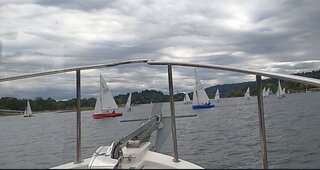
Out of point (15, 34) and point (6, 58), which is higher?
point (15, 34)

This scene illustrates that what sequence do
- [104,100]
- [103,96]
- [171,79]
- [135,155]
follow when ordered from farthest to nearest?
[104,100] < [103,96] < [171,79] < [135,155]

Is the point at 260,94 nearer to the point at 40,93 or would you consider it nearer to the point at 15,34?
the point at 40,93

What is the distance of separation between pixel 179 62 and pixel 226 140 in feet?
33.0

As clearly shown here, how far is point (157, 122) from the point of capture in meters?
2.86

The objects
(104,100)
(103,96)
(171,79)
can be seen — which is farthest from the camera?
(104,100)

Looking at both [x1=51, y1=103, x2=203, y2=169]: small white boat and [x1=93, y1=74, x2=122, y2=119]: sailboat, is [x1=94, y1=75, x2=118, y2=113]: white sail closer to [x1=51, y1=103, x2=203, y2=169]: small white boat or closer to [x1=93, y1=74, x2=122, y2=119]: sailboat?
[x1=93, y1=74, x2=122, y2=119]: sailboat

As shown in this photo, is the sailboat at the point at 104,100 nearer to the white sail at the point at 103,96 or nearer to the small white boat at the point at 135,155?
the white sail at the point at 103,96

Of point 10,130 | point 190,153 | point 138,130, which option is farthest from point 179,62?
point 190,153

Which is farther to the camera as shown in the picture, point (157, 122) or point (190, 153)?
point (190, 153)

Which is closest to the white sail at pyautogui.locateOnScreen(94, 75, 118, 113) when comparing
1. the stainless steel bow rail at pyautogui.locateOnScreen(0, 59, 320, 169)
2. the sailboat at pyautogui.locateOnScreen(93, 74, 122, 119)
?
the sailboat at pyautogui.locateOnScreen(93, 74, 122, 119)

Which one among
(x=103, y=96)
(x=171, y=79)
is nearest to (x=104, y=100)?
(x=103, y=96)

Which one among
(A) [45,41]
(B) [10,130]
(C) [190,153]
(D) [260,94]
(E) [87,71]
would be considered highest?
(A) [45,41]

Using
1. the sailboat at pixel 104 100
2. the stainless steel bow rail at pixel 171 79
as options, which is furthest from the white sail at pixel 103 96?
the stainless steel bow rail at pixel 171 79

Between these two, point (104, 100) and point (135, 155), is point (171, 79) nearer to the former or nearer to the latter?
point (135, 155)
